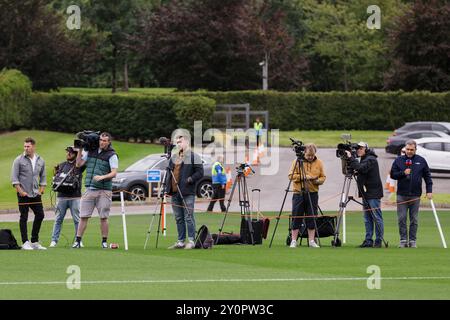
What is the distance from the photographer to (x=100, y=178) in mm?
20484

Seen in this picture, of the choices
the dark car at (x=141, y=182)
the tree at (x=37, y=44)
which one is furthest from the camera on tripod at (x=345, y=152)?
the tree at (x=37, y=44)

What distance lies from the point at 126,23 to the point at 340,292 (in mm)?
74438

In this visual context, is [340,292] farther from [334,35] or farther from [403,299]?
[334,35]

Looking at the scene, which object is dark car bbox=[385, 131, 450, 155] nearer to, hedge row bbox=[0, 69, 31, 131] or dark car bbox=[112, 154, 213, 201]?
dark car bbox=[112, 154, 213, 201]

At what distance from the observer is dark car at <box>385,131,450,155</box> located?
52406mm

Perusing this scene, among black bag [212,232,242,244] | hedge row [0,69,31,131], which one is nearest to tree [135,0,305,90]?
hedge row [0,69,31,131]

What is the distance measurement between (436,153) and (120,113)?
1997 cm

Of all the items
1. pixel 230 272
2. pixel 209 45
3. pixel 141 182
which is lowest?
pixel 141 182

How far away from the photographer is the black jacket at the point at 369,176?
70.0 ft

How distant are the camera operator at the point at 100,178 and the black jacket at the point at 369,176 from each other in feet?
14.2

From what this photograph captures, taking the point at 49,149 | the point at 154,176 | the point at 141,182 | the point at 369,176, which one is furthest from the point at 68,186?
the point at 49,149

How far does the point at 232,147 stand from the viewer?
55.2 meters

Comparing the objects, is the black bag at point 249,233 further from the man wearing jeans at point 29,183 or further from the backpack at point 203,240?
the man wearing jeans at point 29,183

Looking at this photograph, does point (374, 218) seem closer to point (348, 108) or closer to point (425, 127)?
point (425, 127)
